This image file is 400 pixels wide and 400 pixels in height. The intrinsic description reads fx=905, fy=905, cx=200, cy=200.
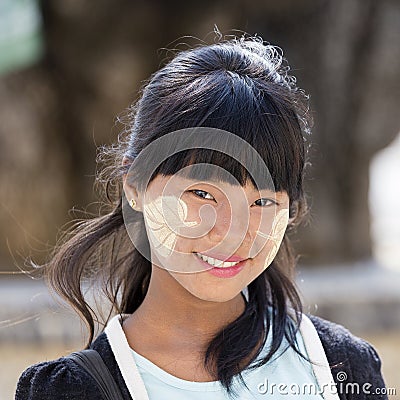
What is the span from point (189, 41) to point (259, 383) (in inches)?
127

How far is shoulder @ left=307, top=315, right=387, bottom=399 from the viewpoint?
4.25ft

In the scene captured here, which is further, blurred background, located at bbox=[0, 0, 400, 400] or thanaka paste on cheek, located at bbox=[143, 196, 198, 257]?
blurred background, located at bbox=[0, 0, 400, 400]

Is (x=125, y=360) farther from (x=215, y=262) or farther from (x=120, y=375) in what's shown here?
(x=215, y=262)

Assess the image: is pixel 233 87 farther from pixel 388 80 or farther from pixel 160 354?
pixel 388 80

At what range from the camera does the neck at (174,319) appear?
1257 millimetres

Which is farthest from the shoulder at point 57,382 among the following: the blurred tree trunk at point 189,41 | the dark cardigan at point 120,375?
the blurred tree trunk at point 189,41

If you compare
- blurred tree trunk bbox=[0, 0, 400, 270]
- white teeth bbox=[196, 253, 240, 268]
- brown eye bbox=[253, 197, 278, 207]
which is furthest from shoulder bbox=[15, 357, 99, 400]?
blurred tree trunk bbox=[0, 0, 400, 270]

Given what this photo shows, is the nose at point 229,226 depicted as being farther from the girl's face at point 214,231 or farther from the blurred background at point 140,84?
the blurred background at point 140,84

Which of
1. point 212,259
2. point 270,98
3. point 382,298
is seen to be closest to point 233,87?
point 270,98

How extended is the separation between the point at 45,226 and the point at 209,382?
3526mm

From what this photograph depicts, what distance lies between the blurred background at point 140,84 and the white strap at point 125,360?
9.36 ft

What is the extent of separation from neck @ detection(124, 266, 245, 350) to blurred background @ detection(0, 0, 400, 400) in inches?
110

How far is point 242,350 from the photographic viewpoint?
127 cm

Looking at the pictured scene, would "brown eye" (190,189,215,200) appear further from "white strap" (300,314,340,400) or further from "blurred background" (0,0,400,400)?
"blurred background" (0,0,400,400)
